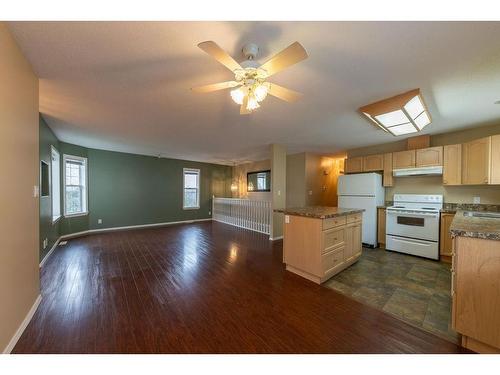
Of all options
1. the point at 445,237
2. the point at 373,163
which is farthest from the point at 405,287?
the point at 373,163

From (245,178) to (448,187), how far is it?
5.99 m

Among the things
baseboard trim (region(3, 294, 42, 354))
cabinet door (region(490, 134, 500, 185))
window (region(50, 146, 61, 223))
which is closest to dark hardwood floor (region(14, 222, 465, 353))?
baseboard trim (region(3, 294, 42, 354))

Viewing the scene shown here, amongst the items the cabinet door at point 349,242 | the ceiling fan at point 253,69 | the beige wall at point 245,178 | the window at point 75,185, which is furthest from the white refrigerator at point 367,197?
the window at point 75,185

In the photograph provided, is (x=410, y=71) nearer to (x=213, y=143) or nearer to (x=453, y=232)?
(x=453, y=232)

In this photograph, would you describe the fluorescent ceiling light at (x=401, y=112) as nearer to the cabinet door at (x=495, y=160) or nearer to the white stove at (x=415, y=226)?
the cabinet door at (x=495, y=160)

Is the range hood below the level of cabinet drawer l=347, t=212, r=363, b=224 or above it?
above

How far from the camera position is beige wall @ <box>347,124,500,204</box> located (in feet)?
11.1

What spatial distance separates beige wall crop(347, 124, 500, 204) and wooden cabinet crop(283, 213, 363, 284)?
6.58 feet

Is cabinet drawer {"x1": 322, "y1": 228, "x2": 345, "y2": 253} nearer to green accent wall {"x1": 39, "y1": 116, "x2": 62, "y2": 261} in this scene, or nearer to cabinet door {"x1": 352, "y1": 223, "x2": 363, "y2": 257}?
cabinet door {"x1": 352, "y1": 223, "x2": 363, "y2": 257}

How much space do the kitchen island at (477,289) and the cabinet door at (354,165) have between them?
11.5 feet

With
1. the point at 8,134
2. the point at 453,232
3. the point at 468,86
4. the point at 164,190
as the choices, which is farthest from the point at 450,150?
the point at 164,190

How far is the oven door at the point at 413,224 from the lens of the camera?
341cm

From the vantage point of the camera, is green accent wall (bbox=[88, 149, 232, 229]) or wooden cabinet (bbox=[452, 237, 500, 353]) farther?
green accent wall (bbox=[88, 149, 232, 229])

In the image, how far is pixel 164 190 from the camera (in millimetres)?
6871
